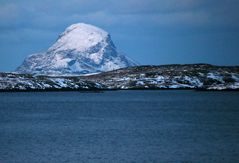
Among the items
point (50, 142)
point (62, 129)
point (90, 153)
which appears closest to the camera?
point (90, 153)

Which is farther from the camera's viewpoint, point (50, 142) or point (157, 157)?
point (50, 142)

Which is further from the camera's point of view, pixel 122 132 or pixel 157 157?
pixel 122 132

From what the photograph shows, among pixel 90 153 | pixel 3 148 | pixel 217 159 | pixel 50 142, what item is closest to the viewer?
pixel 217 159

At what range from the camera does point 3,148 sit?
74.2 metres

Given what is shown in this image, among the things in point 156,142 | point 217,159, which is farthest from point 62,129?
point 217,159

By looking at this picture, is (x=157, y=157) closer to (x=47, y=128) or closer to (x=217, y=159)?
(x=217, y=159)

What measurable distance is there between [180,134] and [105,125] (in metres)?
22.4

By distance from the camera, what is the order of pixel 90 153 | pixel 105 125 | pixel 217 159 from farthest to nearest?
pixel 105 125
pixel 90 153
pixel 217 159

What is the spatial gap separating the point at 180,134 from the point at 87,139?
53.7ft

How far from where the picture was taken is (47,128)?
103375 millimetres

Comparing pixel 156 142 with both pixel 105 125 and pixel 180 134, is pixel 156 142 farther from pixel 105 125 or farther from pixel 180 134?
pixel 105 125

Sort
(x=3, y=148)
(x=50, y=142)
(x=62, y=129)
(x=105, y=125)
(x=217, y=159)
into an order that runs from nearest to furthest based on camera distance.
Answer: (x=217, y=159), (x=3, y=148), (x=50, y=142), (x=62, y=129), (x=105, y=125)

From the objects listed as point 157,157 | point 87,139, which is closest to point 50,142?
point 87,139

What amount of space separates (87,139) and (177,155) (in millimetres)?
20708
